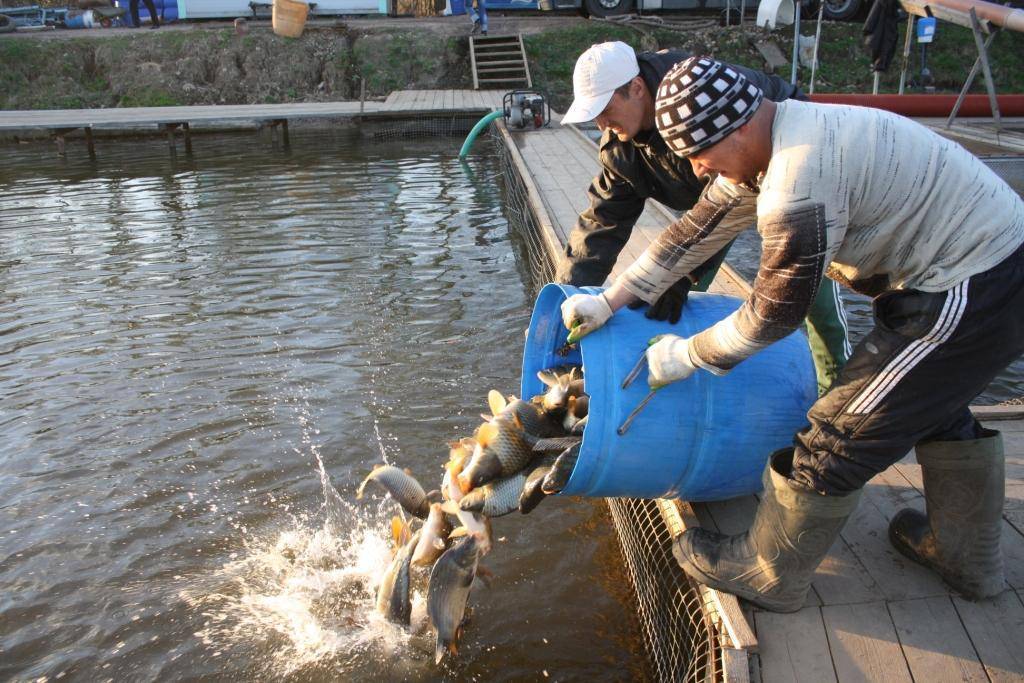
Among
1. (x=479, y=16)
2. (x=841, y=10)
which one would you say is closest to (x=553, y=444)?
(x=479, y=16)

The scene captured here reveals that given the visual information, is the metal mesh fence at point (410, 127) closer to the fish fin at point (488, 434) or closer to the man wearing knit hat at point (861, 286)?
the fish fin at point (488, 434)

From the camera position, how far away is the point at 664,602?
11.8 feet

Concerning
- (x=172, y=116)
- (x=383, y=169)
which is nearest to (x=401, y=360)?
(x=383, y=169)

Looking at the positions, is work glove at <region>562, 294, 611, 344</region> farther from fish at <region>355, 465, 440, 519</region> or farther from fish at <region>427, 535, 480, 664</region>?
fish at <region>355, 465, 440, 519</region>

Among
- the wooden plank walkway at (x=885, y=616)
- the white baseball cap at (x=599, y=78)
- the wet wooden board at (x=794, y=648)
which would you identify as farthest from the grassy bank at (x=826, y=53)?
the wet wooden board at (x=794, y=648)

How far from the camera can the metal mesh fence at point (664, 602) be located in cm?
297

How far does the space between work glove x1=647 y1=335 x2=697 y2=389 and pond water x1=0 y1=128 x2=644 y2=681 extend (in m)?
1.54

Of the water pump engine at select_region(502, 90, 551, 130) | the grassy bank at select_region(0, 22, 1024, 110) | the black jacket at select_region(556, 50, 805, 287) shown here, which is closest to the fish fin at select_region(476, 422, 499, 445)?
the black jacket at select_region(556, 50, 805, 287)

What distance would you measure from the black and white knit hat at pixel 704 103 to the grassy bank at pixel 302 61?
1841 centimetres

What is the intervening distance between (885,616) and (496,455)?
4.88 feet

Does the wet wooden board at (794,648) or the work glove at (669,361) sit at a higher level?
the work glove at (669,361)

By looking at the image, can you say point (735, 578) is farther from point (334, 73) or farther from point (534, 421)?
point (334, 73)

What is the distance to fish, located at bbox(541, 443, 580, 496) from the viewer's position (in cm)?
304

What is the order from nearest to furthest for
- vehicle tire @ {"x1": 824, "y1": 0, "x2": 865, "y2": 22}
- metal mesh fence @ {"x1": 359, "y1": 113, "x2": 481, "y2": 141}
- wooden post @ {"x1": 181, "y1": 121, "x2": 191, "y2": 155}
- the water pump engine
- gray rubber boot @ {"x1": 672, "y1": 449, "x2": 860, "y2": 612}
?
gray rubber boot @ {"x1": 672, "y1": 449, "x2": 860, "y2": 612}
the water pump engine
wooden post @ {"x1": 181, "y1": 121, "x2": 191, "y2": 155}
metal mesh fence @ {"x1": 359, "y1": 113, "x2": 481, "y2": 141}
vehicle tire @ {"x1": 824, "y1": 0, "x2": 865, "y2": 22}
